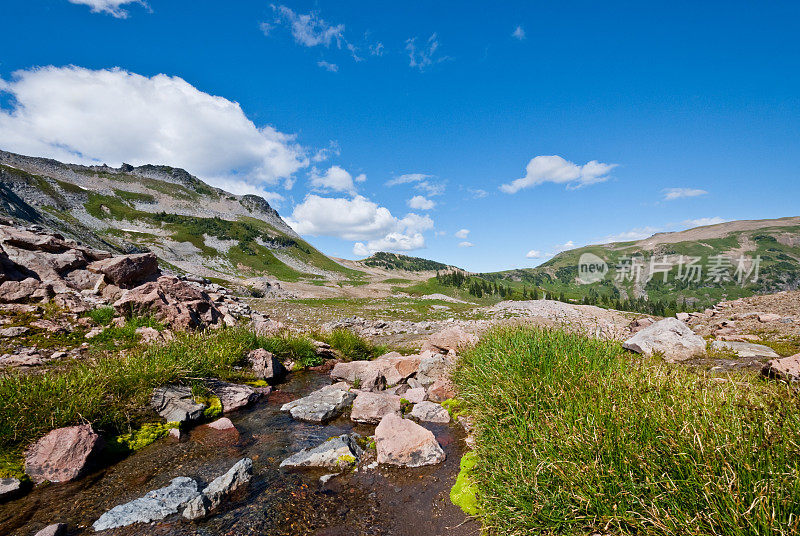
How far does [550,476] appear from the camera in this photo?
4043 millimetres

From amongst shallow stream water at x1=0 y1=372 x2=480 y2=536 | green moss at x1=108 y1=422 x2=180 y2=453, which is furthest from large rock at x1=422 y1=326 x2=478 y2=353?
green moss at x1=108 y1=422 x2=180 y2=453

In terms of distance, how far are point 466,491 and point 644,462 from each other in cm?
309

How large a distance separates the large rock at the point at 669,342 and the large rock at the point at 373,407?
26.3ft

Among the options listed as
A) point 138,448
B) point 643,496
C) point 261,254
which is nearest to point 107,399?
point 138,448

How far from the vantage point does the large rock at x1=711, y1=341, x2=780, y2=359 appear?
34.6ft

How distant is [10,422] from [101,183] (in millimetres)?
222296

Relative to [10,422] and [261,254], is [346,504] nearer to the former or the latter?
[10,422]

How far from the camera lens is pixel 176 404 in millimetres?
8523

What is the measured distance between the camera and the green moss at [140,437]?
6.86 m

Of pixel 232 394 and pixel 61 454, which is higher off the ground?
pixel 61 454

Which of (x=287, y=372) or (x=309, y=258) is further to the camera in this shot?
(x=309, y=258)

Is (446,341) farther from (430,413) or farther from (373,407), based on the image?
(373,407)

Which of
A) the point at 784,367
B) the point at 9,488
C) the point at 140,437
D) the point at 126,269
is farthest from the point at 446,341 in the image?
the point at 126,269

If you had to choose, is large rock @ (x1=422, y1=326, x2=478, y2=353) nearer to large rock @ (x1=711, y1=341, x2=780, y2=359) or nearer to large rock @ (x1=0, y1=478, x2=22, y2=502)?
large rock @ (x1=711, y1=341, x2=780, y2=359)
